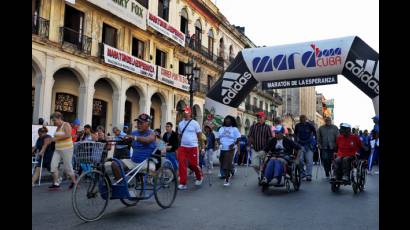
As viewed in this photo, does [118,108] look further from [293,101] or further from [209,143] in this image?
[293,101]

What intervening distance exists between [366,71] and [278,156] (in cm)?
444

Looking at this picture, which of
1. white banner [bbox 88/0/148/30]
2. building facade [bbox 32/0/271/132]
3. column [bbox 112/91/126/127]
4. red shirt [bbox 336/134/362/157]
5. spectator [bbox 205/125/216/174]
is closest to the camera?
red shirt [bbox 336/134/362/157]

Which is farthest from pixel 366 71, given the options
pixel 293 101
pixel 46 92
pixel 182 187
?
pixel 293 101

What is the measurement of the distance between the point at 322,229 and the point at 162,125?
22.2 meters

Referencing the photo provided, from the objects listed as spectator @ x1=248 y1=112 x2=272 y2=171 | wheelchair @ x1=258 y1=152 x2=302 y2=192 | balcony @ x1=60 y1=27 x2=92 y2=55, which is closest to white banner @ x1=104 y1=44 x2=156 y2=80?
balcony @ x1=60 y1=27 x2=92 y2=55

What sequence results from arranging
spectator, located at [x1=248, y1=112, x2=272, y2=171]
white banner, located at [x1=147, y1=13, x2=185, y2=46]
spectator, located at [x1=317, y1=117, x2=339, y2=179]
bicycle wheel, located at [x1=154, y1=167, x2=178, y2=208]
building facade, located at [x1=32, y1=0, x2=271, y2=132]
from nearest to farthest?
1. bicycle wheel, located at [x1=154, y1=167, x2=178, y2=208]
2. spectator, located at [x1=248, y1=112, x2=272, y2=171]
3. spectator, located at [x1=317, y1=117, x2=339, y2=179]
4. building facade, located at [x1=32, y1=0, x2=271, y2=132]
5. white banner, located at [x1=147, y1=13, x2=185, y2=46]

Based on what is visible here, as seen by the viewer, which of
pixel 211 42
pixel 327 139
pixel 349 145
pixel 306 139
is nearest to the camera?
pixel 349 145

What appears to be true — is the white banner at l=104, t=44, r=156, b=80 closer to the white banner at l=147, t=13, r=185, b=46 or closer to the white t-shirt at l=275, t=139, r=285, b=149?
the white banner at l=147, t=13, r=185, b=46

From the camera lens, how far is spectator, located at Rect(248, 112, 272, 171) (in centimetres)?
941

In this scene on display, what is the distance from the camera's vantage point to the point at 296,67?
11.8 m

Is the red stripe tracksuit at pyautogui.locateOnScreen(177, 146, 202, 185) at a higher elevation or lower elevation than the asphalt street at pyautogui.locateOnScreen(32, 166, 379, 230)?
higher

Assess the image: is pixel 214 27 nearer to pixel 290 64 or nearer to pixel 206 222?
pixel 290 64

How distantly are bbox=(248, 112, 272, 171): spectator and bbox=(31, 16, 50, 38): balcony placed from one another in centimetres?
1152
